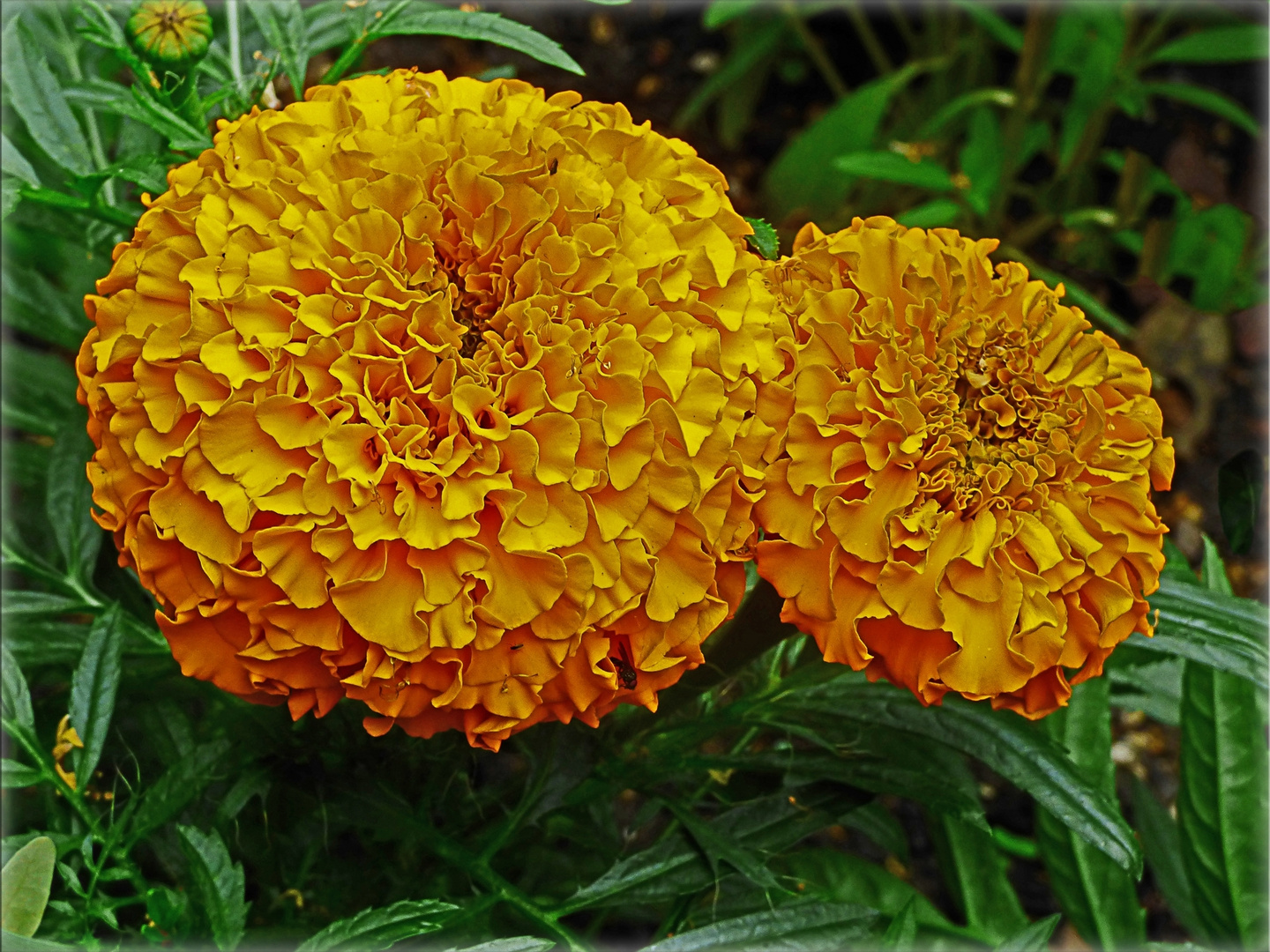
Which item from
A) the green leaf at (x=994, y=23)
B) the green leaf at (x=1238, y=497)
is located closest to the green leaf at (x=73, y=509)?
the green leaf at (x=1238, y=497)

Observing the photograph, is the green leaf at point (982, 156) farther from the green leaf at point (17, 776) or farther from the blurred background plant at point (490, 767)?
the green leaf at point (17, 776)

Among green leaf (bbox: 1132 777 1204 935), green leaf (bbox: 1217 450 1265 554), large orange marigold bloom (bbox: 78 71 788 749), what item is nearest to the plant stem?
large orange marigold bloom (bbox: 78 71 788 749)

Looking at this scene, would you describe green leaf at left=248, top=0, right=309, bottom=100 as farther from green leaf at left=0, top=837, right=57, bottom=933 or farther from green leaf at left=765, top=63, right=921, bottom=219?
green leaf at left=765, top=63, right=921, bottom=219

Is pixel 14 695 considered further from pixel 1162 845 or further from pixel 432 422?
pixel 1162 845

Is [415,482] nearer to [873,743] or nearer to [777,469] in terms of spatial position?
[777,469]

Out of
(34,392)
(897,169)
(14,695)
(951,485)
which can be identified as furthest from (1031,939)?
(34,392)
